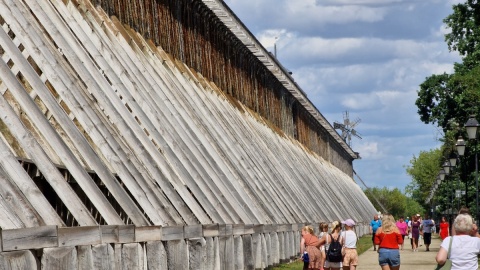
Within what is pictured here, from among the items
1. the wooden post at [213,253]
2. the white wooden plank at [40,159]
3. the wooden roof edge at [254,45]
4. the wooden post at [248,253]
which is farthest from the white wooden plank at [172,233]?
A: the wooden roof edge at [254,45]

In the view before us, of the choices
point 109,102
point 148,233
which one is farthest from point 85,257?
point 109,102

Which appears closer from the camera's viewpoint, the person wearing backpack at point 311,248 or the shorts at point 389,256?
the shorts at point 389,256

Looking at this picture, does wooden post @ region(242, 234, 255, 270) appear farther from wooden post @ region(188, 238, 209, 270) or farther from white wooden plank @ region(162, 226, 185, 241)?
white wooden plank @ region(162, 226, 185, 241)

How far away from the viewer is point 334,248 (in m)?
23.2

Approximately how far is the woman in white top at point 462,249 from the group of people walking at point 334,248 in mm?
9879

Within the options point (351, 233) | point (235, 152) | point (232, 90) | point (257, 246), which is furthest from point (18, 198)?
point (232, 90)

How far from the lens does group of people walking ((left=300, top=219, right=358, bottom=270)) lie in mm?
23219

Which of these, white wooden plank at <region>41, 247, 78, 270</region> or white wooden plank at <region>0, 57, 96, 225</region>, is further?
white wooden plank at <region>0, 57, 96, 225</region>

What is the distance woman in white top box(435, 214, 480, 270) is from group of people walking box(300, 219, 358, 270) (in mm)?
9879

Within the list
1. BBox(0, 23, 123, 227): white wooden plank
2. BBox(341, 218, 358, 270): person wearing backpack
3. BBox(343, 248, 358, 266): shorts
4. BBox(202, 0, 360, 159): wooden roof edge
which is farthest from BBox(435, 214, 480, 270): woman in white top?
BBox(202, 0, 360, 159): wooden roof edge

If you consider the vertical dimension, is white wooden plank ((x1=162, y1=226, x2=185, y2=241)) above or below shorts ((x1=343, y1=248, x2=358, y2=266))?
above

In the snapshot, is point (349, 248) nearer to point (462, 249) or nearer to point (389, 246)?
point (389, 246)

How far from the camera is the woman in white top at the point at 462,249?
13.1 metres

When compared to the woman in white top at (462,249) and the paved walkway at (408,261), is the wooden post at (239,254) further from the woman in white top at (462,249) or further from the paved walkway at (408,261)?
the woman in white top at (462,249)
